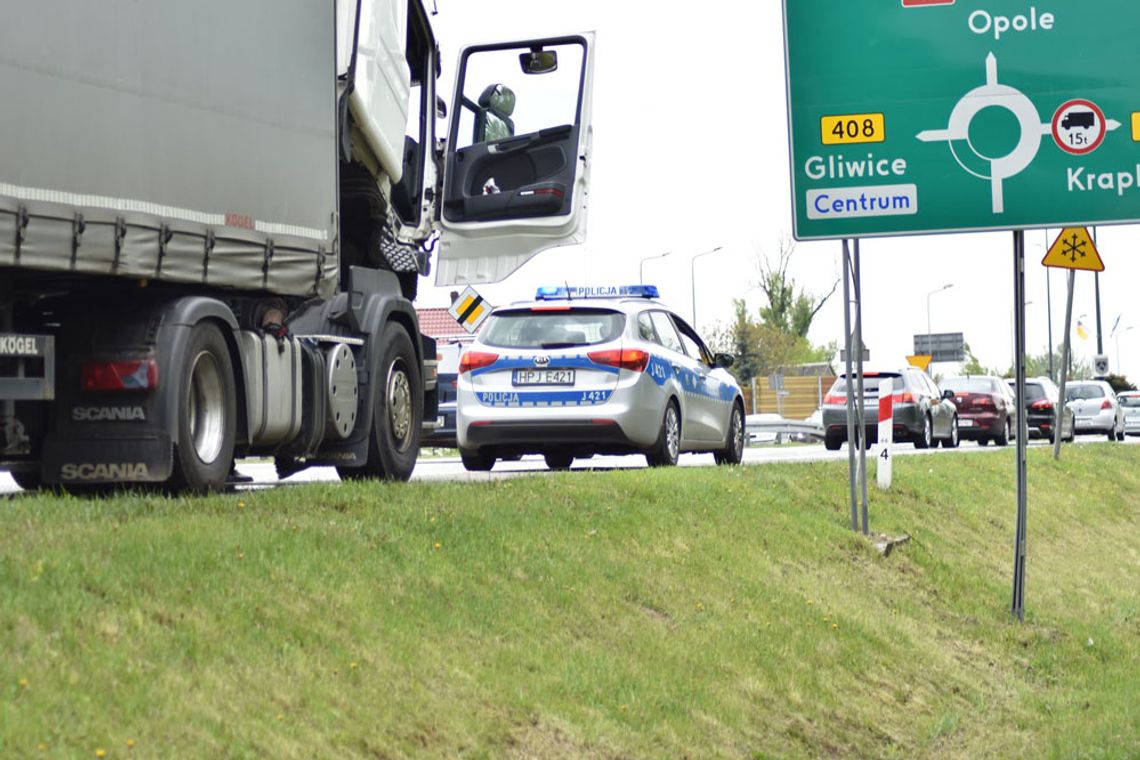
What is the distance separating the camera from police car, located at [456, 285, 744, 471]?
51.4 feet

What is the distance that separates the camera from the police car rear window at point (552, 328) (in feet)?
52.2

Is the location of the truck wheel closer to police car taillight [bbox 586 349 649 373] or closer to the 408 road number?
the 408 road number

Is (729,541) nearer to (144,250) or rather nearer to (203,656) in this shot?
(144,250)

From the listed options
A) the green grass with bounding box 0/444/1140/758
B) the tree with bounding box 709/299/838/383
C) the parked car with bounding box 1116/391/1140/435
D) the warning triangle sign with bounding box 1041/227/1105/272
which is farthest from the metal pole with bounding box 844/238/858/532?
the tree with bounding box 709/299/838/383

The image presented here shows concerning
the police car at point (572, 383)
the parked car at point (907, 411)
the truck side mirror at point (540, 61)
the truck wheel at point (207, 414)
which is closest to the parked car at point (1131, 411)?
the parked car at point (907, 411)

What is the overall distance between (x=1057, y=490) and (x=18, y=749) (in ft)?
60.9

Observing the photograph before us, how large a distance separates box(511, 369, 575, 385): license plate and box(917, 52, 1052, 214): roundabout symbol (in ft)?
15.5

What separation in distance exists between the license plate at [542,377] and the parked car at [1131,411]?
41666 millimetres

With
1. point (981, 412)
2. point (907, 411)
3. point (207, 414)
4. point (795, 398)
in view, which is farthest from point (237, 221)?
point (795, 398)

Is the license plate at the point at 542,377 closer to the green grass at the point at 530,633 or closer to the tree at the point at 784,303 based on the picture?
the green grass at the point at 530,633

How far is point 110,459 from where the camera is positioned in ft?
31.1

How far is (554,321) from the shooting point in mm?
16078

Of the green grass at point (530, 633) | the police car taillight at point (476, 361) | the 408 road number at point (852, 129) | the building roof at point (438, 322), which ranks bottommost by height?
the green grass at point (530, 633)

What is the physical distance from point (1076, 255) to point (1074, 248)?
0.09 metres
